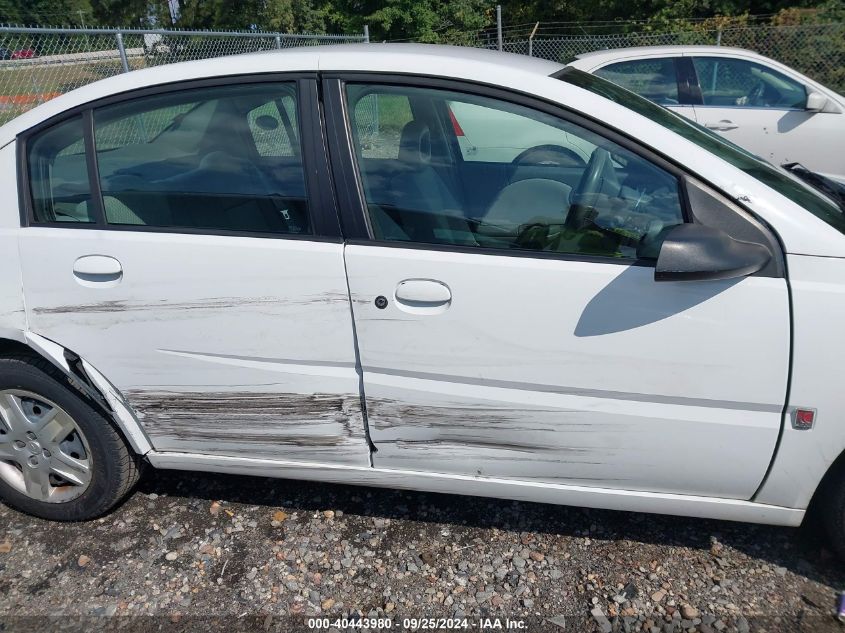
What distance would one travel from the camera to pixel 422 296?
7.27 ft

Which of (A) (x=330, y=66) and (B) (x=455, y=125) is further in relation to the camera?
(B) (x=455, y=125)

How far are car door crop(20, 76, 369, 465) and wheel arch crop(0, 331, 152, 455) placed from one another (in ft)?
0.11

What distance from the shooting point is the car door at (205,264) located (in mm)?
2344

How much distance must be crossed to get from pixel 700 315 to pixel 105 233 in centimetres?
201

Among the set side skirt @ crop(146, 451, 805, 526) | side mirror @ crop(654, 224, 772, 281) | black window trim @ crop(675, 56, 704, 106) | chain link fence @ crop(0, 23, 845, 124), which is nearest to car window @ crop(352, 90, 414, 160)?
side mirror @ crop(654, 224, 772, 281)

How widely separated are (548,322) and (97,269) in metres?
1.57

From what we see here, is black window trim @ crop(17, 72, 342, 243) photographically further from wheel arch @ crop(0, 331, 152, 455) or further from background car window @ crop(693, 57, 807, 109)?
background car window @ crop(693, 57, 807, 109)

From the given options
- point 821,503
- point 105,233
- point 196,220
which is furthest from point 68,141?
point 821,503

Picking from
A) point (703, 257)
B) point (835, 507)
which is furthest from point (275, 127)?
point (835, 507)

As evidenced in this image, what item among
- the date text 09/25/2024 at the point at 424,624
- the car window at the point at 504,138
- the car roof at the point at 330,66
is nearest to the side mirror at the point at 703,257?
the car window at the point at 504,138

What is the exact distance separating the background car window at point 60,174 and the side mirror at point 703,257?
1989 millimetres

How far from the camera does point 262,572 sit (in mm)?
2586

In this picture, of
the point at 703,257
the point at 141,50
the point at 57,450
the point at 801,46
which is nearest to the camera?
the point at 703,257

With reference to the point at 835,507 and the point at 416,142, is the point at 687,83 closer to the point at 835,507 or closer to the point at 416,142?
the point at 416,142
